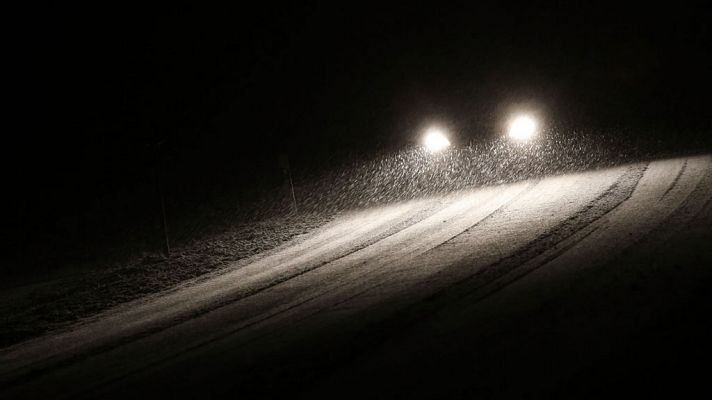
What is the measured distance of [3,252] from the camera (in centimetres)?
2334

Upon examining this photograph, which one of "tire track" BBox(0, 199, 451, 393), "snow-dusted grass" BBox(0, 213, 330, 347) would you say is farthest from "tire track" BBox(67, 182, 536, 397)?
"snow-dusted grass" BBox(0, 213, 330, 347)

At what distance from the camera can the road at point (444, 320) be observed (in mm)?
3510

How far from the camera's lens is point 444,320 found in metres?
4.71

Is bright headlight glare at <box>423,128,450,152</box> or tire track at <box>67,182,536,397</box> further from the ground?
bright headlight glare at <box>423,128,450,152</box>

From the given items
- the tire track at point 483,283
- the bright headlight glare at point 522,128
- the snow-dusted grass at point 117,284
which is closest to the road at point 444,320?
the tire track at point 483,283

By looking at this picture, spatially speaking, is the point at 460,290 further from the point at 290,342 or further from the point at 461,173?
the point at 461,173

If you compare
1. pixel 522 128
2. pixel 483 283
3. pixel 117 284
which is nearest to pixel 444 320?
pixel 483 283

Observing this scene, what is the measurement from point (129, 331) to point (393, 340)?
429 cm

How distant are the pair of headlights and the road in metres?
9.28

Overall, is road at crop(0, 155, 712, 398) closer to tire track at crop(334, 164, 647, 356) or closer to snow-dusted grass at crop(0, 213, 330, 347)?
tire track at crop(334, 164, 647, 356)

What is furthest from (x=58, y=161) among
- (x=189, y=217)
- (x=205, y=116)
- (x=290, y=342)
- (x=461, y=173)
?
(x=290, y=342)

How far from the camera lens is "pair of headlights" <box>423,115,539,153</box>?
61.2 feet

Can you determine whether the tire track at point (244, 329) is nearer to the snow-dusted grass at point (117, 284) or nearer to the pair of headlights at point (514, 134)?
the snow-dusted grass at point (117, 284)

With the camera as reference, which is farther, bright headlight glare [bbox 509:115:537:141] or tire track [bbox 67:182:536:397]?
bright headlight glare [bbox 509:115:537:141]
